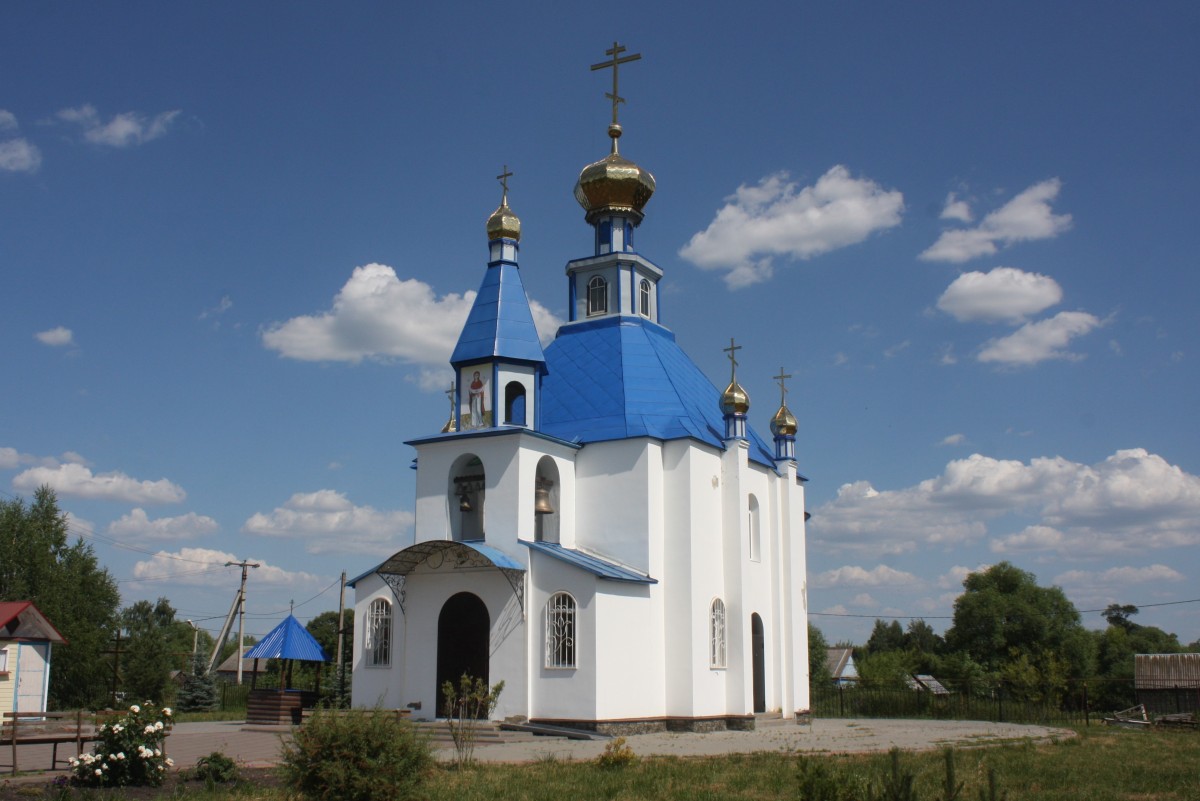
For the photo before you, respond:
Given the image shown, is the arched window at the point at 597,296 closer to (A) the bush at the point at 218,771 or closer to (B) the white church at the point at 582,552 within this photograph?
(B) the white church at the point at 582,552

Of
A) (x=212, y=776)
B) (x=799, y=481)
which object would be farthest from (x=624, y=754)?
(x=799, y=481)

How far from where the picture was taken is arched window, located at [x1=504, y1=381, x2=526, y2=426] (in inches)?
803

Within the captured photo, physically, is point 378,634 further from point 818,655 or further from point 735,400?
point 818,655

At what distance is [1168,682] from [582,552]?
22969 mm

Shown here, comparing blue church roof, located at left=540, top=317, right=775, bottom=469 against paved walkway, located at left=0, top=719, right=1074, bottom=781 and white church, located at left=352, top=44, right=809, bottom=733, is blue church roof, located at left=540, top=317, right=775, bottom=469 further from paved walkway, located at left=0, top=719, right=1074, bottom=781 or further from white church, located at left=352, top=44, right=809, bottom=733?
paved walkway, located at left=0, top=719, right=1074, bottom=781

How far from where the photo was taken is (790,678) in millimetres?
22484

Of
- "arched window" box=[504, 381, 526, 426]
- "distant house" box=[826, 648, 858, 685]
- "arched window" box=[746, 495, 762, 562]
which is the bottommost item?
"distant house" box=[826, 648, 858, 685]

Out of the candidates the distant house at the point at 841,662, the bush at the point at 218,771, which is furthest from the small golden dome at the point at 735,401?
the distant house at the point at 841,662

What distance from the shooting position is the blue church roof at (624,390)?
67.8 ft

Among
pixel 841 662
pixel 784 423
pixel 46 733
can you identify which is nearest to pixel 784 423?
pixel 784 423

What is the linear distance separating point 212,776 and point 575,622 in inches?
330

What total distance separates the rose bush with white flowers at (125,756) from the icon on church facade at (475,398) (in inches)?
399

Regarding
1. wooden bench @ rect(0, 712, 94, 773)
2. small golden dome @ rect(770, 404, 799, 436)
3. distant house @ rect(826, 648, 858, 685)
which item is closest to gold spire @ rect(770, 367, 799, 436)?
small golden dome @ rect(770, 404, 799, 436)

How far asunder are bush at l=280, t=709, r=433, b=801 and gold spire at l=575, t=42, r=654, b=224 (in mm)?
17725
